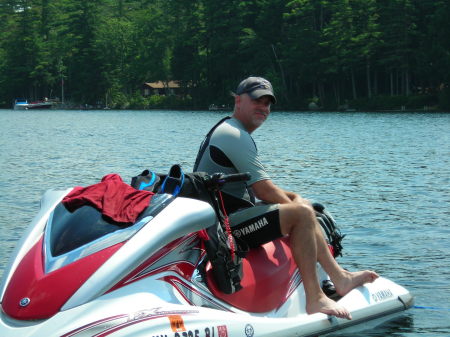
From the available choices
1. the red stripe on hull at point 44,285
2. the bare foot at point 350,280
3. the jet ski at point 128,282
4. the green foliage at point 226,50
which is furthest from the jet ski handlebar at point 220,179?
the green foliage at point 226,50

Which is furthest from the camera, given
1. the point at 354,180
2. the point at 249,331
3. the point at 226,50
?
the point at 226,50

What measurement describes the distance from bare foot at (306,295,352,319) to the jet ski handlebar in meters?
1.24

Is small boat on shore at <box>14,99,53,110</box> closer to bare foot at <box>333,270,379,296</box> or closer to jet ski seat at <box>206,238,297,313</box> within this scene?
bare foot at <box>333,270,379,296</box>

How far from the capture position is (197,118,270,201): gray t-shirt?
598 cm

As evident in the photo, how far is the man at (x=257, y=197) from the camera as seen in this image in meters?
6.01

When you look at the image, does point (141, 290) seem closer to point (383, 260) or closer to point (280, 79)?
point (383, 260)

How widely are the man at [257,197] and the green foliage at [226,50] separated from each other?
67501 mm

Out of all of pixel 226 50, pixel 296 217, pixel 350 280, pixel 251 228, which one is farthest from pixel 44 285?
pixel 226 50

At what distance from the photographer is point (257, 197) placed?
241 inches

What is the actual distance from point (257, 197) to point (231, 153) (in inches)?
15.4

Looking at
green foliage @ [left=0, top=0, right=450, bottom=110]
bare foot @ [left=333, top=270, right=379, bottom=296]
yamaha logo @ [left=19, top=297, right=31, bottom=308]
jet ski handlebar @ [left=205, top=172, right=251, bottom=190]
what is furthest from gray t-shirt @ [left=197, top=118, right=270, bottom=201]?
green foliage @ [left=0, top=0, right=450, bottom=110]

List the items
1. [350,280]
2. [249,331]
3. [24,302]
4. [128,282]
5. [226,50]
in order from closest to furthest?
[24,302], [128,282], [249,331], [350,280], [226,50]

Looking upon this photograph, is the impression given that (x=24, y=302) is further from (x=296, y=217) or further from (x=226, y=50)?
(x=226, y=50)

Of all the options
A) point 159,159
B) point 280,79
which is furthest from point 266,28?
point 159,159
